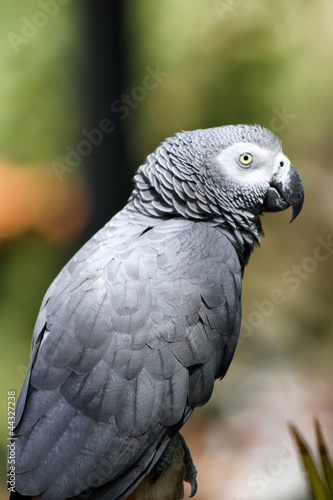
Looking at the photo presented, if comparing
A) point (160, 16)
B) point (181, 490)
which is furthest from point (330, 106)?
point (181, 490)

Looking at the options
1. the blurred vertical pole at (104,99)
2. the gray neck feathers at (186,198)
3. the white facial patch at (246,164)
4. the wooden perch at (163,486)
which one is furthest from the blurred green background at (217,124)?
the wooden perch at (163,486)

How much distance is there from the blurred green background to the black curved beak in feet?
4.26

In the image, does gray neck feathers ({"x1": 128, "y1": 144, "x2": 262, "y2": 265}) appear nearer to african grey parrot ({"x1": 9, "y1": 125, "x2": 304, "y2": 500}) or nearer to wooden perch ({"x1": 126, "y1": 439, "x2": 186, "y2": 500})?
african grey parrot ({"x1": 9, "y1": 125, "x2": 304, "y2": 500})

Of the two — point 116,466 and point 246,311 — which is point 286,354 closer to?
point 246,311

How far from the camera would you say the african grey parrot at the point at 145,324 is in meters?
1.31

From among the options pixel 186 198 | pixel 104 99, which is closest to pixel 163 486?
pixel 186 198

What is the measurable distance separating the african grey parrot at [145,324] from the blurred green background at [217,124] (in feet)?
4.02

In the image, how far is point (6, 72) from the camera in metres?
2.64

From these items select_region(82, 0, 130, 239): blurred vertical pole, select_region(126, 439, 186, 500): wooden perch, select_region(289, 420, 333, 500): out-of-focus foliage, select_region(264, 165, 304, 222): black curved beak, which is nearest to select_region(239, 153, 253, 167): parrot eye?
select_region(264, 165, 304, 222): black curved beak

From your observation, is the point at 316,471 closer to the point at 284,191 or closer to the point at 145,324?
the point at 145,324

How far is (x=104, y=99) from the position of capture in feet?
8.23

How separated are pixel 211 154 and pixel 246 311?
67.4 inches

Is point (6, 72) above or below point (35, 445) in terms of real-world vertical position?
above

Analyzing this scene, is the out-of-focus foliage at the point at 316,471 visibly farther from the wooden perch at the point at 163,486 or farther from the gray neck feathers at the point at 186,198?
the gray neck feathers at the point at 186,198
